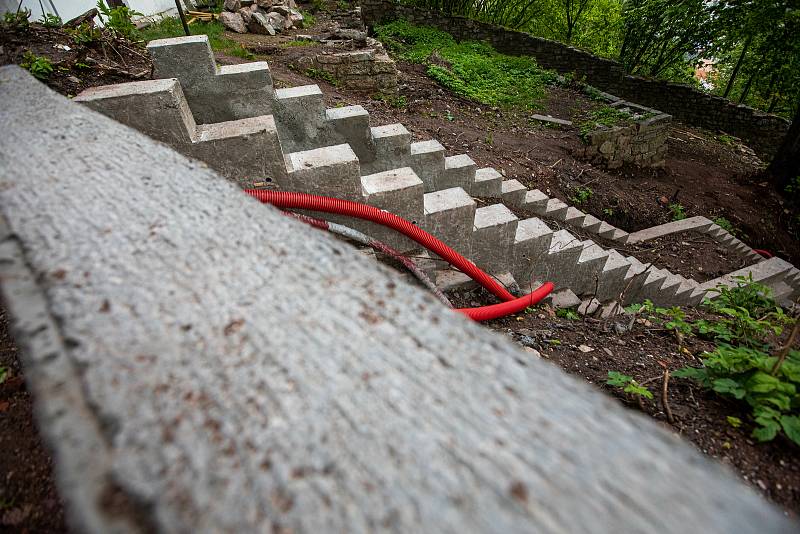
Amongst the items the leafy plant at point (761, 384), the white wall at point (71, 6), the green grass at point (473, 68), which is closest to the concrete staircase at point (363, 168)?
the leafy plant at point (761, 384)

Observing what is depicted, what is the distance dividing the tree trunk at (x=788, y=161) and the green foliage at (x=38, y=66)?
1169cm

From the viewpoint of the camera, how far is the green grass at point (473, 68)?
26.9 feet

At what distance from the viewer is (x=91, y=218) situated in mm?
983

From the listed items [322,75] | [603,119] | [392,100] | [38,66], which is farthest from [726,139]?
Result: [38,66]

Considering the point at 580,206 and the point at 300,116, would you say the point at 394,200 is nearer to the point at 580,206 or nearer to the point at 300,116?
the point at 300,116

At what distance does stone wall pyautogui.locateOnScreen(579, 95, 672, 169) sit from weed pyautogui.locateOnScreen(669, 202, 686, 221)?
1402 millimetres

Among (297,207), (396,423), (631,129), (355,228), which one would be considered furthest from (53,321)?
(631,129)

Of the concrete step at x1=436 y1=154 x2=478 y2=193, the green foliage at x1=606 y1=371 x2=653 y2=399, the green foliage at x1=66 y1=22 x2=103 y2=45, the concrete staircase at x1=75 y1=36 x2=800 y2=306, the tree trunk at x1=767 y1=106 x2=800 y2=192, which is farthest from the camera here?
the tree trunk at x1=767 y1=106 x2=800 y2=192

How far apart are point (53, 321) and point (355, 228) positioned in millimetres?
2005

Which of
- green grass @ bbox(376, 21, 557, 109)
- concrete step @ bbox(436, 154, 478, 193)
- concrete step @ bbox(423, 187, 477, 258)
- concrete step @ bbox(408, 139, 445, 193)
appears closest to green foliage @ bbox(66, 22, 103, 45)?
concrete step @ bbox(408, 139, 445, 193)

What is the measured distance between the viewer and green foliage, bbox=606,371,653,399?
2.03 metres

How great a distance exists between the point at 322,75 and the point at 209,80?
152 inches

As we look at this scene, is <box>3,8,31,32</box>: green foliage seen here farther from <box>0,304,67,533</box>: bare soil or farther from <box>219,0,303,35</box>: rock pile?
<box>219,0,303,35</box>: rock pile

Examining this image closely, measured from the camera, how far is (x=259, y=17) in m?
8.26
